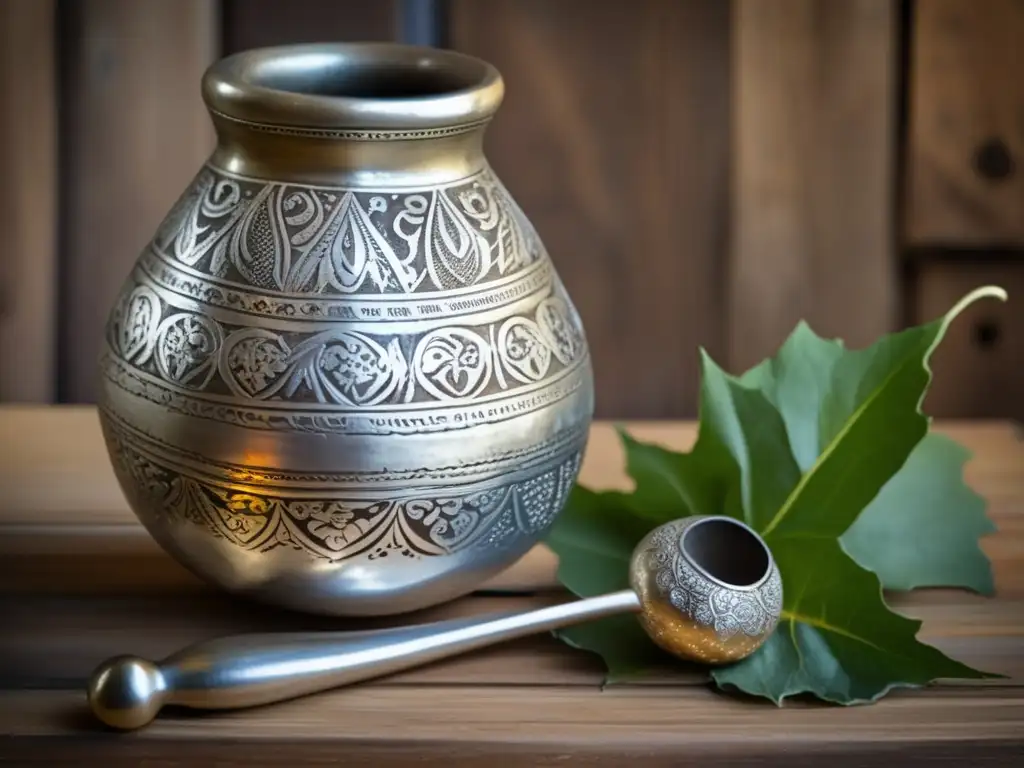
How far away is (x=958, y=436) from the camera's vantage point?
820 millimetres

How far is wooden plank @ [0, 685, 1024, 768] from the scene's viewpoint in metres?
0.51

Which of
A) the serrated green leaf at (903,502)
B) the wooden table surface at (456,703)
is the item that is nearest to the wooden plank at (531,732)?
the wooden table surface at (456,703)

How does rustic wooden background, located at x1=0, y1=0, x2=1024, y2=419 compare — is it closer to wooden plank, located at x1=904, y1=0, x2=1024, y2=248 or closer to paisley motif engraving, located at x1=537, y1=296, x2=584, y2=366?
wooden plank, located at x1=904, y1=0, x2=1024, y2=248

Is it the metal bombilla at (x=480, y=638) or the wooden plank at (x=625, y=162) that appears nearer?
the metal bombilla at (x=480, y=638)

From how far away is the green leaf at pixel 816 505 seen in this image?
555mm

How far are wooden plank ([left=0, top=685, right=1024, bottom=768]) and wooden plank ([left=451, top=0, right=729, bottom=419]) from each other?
53 cm

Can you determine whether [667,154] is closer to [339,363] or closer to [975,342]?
[975,342]

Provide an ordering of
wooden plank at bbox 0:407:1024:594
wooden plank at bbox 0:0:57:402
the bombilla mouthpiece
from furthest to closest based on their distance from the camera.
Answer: wooden plank at bbox 0:0:57:402 < wooden plank at bbox 0:407:1024:594 < the bombilla mouthpiece

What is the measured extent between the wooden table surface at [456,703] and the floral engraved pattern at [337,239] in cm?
13

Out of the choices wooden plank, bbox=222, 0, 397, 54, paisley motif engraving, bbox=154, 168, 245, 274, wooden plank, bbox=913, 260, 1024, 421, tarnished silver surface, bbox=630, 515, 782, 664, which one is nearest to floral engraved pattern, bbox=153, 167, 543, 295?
paisley motif engraving, bbox=154, 168, 245, 274

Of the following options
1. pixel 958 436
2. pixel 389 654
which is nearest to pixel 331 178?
pixel 389 654

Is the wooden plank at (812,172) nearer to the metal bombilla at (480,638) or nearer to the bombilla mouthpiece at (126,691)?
the metal bombilla at (480,638)

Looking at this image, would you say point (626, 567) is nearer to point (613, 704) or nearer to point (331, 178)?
point (613, 704)

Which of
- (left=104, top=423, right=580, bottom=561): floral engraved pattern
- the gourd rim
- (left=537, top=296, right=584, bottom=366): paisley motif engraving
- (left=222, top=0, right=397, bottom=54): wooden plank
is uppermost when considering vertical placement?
the gourd rim
